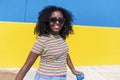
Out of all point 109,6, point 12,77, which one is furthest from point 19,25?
point 109,6

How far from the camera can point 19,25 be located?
6.16 meters

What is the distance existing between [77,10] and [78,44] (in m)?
0.77

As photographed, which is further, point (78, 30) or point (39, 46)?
point (78, 30)

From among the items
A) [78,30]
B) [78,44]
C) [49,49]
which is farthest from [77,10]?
[49,49]

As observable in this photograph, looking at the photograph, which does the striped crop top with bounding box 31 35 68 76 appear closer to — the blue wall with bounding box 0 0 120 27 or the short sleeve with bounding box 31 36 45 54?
the short sleeve with bounding box 31 36 45 54

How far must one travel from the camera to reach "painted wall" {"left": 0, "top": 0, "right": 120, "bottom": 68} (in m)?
6.12

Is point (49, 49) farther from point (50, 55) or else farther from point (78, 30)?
point (78, 30)

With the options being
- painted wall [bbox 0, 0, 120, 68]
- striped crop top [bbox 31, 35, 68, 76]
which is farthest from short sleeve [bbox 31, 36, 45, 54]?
painted wall [bbox 0, 0, 120, 68]

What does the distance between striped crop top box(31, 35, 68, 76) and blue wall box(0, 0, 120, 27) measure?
3622 mm

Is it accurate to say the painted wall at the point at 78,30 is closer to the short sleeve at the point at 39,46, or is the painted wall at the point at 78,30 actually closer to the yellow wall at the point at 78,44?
the yellow wall at the point at 78,44

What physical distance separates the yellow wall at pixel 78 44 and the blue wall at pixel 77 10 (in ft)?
0.47

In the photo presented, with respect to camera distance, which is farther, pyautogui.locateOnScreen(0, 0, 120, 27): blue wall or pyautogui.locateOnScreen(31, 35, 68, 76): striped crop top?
pyautogui.locateOnScreen(0, 0, 120, 27): blue wall

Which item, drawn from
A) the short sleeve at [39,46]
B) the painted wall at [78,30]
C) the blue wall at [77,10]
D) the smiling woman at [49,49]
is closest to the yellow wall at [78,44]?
the painted wall at [78,30]

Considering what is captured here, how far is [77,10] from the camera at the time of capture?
21.7 feet
